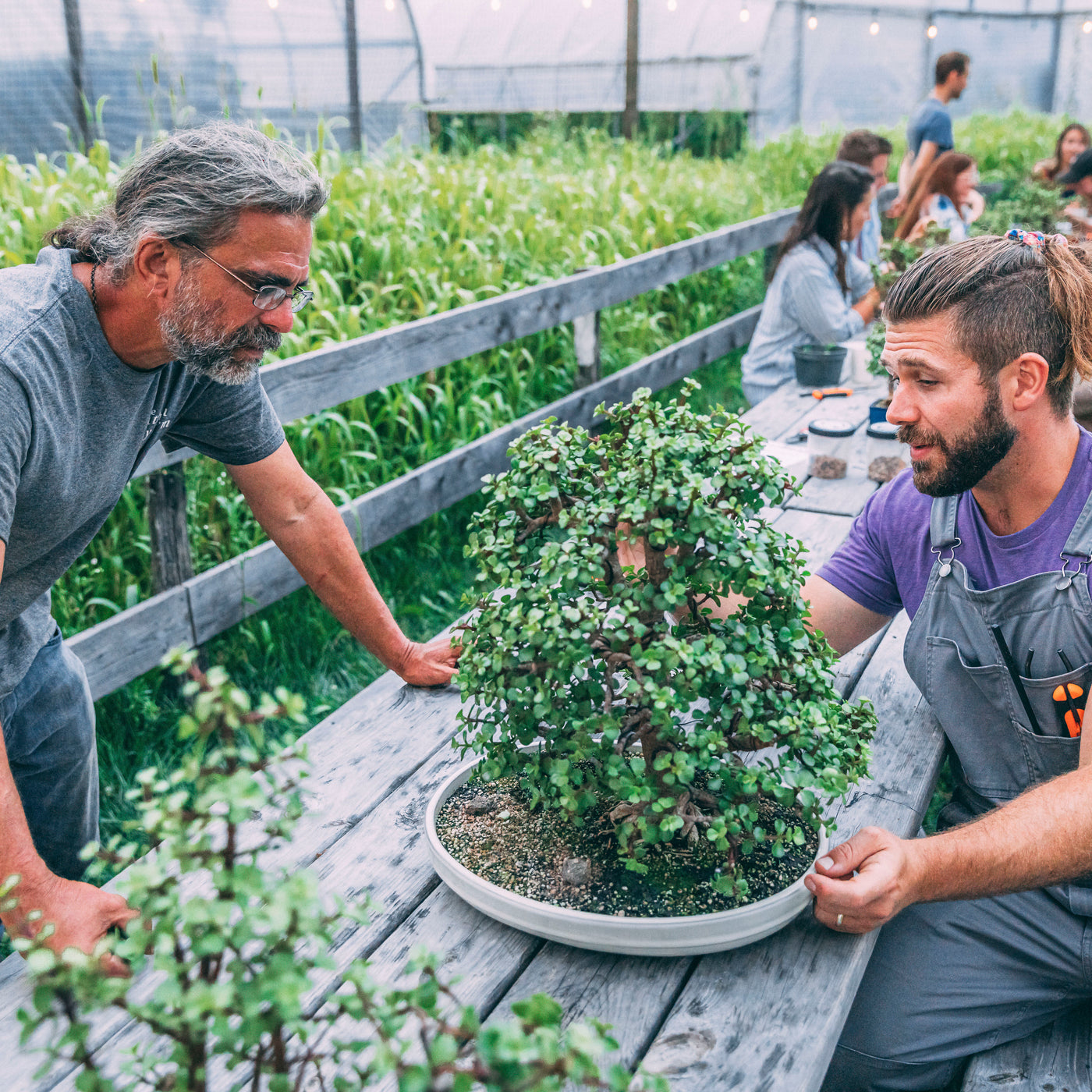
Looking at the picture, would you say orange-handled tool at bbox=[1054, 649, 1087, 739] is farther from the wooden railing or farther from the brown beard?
the wooden railing

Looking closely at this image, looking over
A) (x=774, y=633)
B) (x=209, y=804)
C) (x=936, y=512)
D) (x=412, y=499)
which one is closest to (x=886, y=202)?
(x=412, y=499)

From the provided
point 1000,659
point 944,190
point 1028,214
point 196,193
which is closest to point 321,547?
point 196,193

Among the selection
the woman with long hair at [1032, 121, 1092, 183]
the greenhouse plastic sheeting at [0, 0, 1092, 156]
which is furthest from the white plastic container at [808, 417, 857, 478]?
the woman with long hair at [1032, 121, 1092, 183]

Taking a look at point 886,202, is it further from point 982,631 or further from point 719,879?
point 719,879

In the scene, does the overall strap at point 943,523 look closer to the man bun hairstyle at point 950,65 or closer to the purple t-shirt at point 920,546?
the purple t-shirt at point 920,546

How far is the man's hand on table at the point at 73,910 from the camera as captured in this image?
1.15 meters

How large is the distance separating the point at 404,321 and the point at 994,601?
2917 mm

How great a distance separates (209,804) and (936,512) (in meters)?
1.31

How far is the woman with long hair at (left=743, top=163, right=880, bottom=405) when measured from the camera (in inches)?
157

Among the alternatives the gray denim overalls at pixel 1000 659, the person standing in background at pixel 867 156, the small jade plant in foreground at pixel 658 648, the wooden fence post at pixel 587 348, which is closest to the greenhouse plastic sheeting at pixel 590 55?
the person standing in background at pixel 867 156

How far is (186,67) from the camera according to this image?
7137mm

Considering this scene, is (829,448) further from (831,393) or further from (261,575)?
(261,575)

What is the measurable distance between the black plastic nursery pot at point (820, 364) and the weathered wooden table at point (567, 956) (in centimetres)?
200

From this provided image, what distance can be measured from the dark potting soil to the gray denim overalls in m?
0.47
